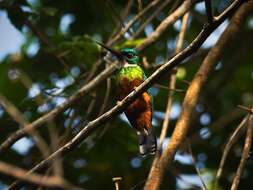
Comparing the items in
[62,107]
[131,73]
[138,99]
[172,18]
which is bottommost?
[62,107]

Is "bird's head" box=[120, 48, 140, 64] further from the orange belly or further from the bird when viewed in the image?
the orange belly

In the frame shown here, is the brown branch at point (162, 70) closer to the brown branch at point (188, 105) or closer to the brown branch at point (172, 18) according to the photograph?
the brown branch at point (188, 105)

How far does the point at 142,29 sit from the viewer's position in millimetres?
4246

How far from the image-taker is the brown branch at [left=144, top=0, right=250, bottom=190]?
9.54ft

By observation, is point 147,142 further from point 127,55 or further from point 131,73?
point 127,55

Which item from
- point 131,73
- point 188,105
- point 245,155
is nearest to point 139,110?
point 131,73

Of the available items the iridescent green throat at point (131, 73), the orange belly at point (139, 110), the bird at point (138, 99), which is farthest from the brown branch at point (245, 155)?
the iridescent green throat at point (131, 73)

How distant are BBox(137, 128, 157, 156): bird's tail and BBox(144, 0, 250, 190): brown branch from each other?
1.34ft

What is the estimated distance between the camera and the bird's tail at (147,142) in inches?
141

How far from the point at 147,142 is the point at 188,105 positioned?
489mm

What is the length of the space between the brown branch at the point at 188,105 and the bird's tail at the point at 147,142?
41 centimetres

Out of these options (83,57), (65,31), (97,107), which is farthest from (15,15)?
(65,31)

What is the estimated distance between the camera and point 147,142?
3648mm

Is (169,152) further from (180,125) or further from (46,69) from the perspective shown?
(46,69)
